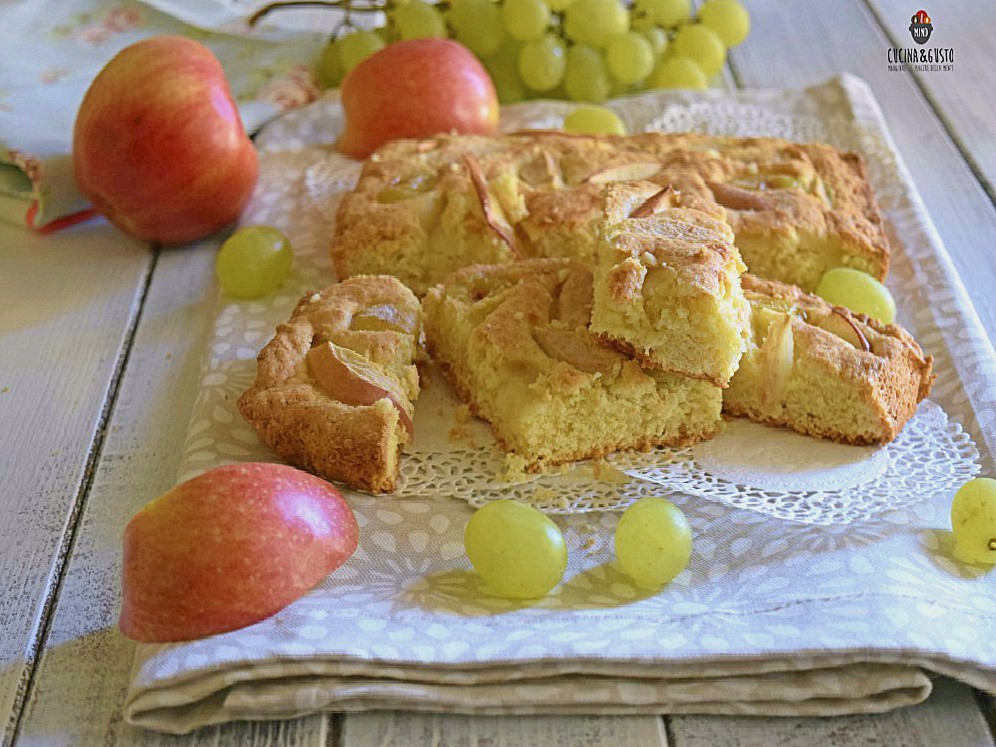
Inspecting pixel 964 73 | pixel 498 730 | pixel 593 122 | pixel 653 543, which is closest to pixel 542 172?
pixel 593 122

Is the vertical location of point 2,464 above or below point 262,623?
below

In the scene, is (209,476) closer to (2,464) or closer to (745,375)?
(2,464)

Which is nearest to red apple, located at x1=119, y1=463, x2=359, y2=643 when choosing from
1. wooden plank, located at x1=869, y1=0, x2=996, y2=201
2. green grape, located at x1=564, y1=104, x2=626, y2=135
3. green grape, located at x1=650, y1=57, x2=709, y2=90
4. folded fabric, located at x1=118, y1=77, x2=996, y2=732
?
folded fabric, located at x1=118, y1=77, x2=996, y2=732

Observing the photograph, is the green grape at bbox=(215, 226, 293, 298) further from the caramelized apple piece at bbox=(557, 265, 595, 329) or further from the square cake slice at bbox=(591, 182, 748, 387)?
the square cake slice at bbox=(591, 182, 748, 387)

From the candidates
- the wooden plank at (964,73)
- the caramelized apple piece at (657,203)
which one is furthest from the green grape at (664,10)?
the caramelized apple piece at (657,203)

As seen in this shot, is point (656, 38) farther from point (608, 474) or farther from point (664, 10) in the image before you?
point (608, 474)

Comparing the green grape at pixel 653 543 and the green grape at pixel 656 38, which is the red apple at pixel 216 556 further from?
the green grape at pixel 656 38

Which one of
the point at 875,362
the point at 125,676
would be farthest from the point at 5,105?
the point at 875,362
